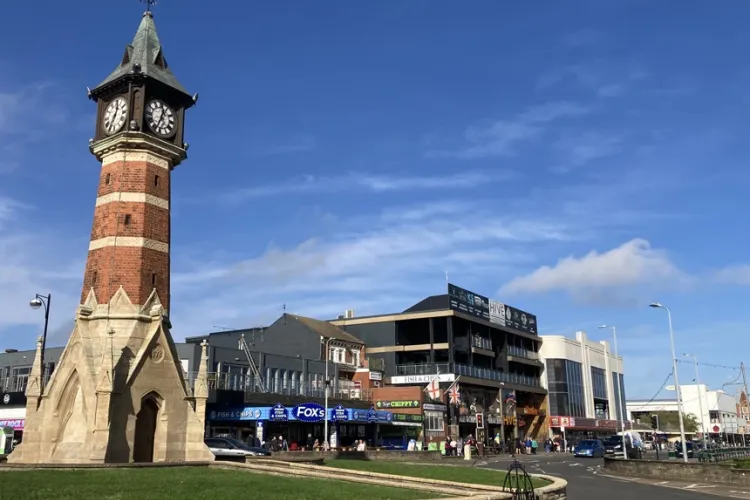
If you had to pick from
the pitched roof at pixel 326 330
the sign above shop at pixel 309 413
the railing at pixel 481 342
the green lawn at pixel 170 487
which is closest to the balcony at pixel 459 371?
the railing at pixel 481 342

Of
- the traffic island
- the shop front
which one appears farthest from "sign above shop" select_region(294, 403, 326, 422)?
the traffic island

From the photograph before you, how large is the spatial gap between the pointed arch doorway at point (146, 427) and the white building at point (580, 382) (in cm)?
7348

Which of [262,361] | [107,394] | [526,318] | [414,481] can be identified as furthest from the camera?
[526,318]

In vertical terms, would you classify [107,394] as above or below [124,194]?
below

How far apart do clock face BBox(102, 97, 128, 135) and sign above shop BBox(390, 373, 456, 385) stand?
45903 millimetres

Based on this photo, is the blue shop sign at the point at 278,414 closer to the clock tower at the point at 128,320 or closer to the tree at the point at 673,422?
the clock tower at the point at 128,320

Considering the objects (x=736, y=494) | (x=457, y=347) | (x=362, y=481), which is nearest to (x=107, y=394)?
(x=362, y=481)

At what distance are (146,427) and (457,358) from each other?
5664 cm

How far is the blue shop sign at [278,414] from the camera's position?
47.7 m

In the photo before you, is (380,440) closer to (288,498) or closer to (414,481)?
(414,481)

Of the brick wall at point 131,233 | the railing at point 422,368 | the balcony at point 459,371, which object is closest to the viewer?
the brick wall at point 131,233

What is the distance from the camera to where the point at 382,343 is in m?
77.1

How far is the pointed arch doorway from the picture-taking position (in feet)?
82.6

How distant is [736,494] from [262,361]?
38.7 m
